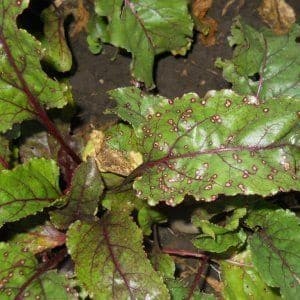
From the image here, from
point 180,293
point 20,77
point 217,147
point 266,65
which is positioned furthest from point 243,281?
point 20,77

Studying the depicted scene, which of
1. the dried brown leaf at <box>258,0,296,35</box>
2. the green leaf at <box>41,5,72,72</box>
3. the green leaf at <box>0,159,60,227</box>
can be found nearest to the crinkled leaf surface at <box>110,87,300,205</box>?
the green leaf at <box>0,159,60,227</box>

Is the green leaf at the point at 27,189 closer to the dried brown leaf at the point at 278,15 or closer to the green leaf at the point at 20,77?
Answer: the green leaf at the point at 20,77

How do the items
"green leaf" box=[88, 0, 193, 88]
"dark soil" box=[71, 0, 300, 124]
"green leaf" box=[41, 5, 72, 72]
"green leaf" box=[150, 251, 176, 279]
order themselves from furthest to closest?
1. "dark soil" box=[71, 0, 300, 124]
2. "green leaf" box=[41, 5, 72, 72]
3. "green leaf" box=[88, 0, 193, 88]
4. "green leaf" box=[150, 251, 176, 279]

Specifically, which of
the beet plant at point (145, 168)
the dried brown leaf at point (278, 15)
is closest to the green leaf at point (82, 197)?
the beet plant at point (145, 168)

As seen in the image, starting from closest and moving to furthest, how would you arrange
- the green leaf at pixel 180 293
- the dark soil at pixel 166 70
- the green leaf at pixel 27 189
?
the green leaf at pixel 27 189 < the green leaf at pixel 180 293 < the dark soil at pixel 166 70

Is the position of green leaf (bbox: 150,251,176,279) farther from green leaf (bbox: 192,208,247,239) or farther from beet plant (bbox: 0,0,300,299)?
green leaf (bbox: 192,208,247,239)

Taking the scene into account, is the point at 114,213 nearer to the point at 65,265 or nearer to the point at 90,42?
the point at 65,265

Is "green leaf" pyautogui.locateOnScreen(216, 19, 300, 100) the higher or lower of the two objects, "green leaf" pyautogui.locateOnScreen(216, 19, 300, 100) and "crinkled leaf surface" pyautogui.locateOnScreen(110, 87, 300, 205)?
the lower
